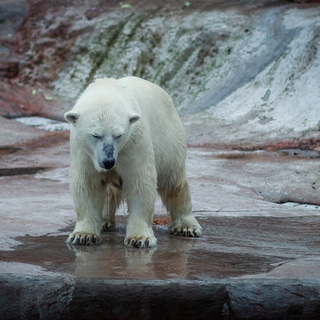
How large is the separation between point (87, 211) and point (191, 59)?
9428 mm

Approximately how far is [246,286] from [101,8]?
1313cm

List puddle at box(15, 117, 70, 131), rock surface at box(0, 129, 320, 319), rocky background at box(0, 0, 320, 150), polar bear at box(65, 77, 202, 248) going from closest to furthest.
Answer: rock surface at box(0, 129, 320, 319) → polar bear at box(65, 77, 202, 248) → rocky background at box(0, 0, 320, 150) → puddle at box(15, 117, 70, 131)

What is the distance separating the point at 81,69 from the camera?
13.7 m

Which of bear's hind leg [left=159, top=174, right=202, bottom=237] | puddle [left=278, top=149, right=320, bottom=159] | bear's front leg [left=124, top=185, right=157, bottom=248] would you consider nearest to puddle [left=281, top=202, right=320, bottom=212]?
puddle [left=278, top=149, right=320, bottom=159]

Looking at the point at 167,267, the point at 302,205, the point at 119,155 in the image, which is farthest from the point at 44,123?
the point at 167,267

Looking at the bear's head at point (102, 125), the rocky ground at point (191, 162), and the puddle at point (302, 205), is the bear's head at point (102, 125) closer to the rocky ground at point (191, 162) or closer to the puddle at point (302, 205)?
the rocky ground at point (191, 162)

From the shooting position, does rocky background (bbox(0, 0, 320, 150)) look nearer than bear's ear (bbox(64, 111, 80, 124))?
No

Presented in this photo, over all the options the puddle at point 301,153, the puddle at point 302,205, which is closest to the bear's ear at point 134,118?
the puddle at point 302,205

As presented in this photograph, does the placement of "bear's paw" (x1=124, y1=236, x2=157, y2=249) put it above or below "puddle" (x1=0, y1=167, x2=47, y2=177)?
below

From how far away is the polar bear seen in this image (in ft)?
11.0

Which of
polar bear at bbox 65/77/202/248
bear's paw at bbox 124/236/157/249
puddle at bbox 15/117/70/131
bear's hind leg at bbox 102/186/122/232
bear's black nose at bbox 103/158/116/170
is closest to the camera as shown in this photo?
bear's black nose at bbox 103/158/116/170

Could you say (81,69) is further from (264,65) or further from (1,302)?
(1,302)

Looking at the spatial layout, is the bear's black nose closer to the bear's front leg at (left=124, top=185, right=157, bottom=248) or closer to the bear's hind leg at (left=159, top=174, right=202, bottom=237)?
the bear's front leg at (left=124, top=185, right=157, bottom=248)

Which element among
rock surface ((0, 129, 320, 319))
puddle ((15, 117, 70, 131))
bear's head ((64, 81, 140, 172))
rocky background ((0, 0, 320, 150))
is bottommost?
rock surface ((0, 129, 320, 319))
